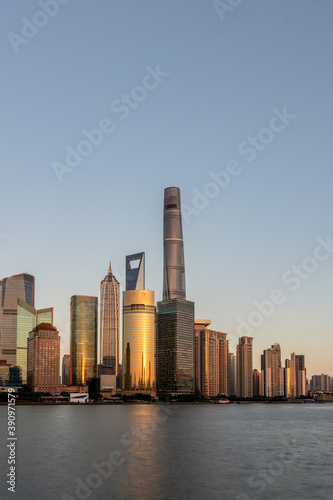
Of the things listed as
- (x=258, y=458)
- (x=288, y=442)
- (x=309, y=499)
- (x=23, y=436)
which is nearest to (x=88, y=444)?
(x=23, y=436)

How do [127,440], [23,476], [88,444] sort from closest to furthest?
[23,476] < [88,444] < [127,440]

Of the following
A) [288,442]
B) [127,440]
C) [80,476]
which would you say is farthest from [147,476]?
[288,442]

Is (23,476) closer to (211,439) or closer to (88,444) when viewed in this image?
(88,444)

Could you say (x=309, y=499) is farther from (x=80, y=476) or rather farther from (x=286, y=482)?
(x=80, y=476)

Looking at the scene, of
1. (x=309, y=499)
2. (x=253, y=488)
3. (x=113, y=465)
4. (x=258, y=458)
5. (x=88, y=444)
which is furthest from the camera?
(x=88, y=444)

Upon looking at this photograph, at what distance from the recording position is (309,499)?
54375 mm

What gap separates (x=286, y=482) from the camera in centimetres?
6241

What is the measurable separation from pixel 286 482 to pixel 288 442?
41.2 metres

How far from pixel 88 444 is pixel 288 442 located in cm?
3454

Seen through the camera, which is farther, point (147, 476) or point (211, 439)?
point (211, 439)
